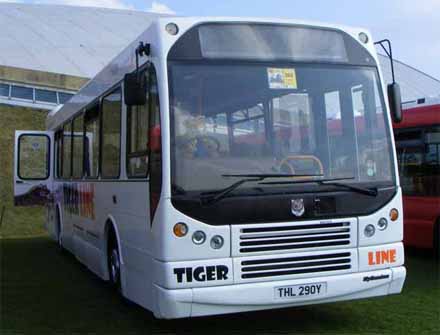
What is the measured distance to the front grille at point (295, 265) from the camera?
5.54m

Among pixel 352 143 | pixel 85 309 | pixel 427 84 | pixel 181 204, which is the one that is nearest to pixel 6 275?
pixel 85 309

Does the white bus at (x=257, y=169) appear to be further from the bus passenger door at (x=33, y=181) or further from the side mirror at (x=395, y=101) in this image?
the bus passenger door at (x=33, y=181)

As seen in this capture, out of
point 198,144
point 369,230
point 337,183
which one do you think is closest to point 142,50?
point 198,144

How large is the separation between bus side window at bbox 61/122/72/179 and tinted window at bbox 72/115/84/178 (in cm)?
43

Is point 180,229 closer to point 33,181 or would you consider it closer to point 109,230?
point 109,230

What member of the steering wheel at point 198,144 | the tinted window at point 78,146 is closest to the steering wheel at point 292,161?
the steering wheel at point 198,144

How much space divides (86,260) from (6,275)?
1.63 m

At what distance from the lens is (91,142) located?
8914 mm

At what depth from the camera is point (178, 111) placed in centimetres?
563

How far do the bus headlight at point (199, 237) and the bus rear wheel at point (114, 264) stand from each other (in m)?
1.95

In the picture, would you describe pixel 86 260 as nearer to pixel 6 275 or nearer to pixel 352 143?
pixel 6 275

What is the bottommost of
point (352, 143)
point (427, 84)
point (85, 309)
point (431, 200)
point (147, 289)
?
point (85, 309)

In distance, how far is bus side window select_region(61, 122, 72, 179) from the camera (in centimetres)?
1094

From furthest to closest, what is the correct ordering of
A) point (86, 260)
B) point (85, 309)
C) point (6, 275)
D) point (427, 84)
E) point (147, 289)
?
point (427, 84) → point (6, 275) → point (86, 260) → point (85, 309) → point (147, 289)
